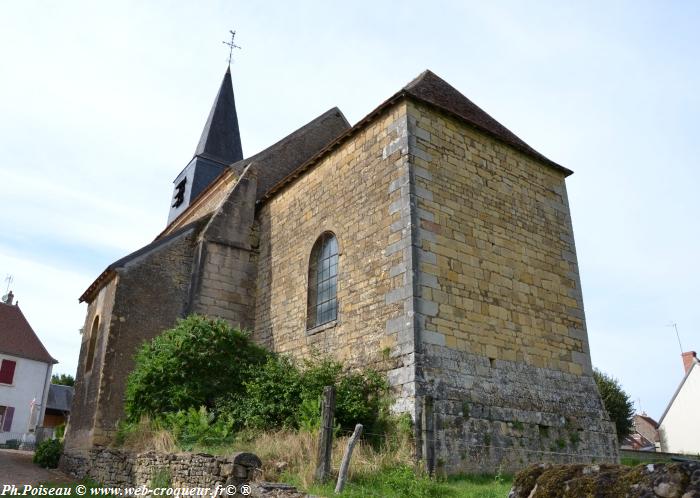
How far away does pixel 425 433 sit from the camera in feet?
23.8

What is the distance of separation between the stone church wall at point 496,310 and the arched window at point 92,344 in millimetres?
8073

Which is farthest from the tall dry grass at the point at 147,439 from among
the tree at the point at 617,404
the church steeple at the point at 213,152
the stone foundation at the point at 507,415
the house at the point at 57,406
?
the house at the point at 57,406

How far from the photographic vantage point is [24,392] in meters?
26.9

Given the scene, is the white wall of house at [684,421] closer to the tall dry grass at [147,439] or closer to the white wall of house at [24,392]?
Result: the tall dry grass at [147,439]

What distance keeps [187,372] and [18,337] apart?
22.7 m

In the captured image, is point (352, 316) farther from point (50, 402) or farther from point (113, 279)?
point (50, 402)

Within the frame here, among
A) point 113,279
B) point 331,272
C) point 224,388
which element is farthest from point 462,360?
point 113,279

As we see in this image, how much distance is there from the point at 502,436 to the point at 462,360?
116 centimetres

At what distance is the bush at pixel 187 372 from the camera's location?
31.6 feet

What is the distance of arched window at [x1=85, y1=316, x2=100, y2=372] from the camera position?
12.8 m

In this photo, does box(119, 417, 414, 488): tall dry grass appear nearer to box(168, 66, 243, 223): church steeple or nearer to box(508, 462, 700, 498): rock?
box(508, 462, 700, 498): rock

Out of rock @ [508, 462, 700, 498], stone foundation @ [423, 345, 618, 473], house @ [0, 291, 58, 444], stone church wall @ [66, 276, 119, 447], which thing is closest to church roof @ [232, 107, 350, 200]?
stone church wall @ [66, 276, 119, 447]

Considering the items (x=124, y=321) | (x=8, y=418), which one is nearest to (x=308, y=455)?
(x=124, y=321)

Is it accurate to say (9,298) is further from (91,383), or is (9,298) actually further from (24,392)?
(91,383)
